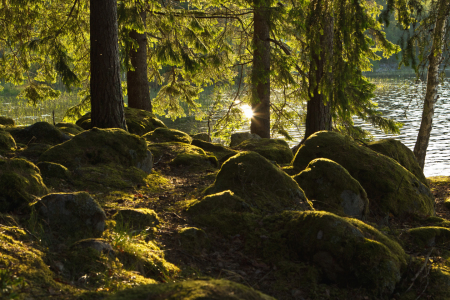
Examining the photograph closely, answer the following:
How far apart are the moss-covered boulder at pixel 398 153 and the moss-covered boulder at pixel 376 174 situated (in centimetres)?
103

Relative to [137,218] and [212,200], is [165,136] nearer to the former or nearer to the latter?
[212,200]

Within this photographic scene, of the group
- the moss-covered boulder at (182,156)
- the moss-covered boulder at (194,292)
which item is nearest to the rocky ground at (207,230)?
the moss-covered boulder at (194,292)

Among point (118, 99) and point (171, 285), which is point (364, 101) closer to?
point (118, 99)

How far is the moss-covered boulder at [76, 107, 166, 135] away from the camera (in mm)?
9609

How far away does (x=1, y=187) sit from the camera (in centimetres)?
351

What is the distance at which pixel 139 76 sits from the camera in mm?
11258

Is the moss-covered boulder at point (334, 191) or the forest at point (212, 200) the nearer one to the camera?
the forest at point (212, 200)

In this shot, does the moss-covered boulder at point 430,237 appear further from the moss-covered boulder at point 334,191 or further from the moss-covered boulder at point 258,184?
the moss-covered boulder at point 258,184

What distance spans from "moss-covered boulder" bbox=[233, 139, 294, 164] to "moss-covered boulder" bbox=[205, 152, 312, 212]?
10.5ft

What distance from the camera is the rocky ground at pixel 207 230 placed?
266cm

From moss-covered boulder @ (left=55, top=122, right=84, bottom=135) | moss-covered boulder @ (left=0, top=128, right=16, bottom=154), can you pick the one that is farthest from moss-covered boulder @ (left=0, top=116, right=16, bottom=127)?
moss-covered boulder @ (left=0, top=128, right=16, bottom=154)

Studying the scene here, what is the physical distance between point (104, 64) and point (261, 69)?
528cm

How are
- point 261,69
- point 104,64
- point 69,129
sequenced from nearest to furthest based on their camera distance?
point 104,64
point 69,129
point 261,69

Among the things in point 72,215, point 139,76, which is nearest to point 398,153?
point 72,215
